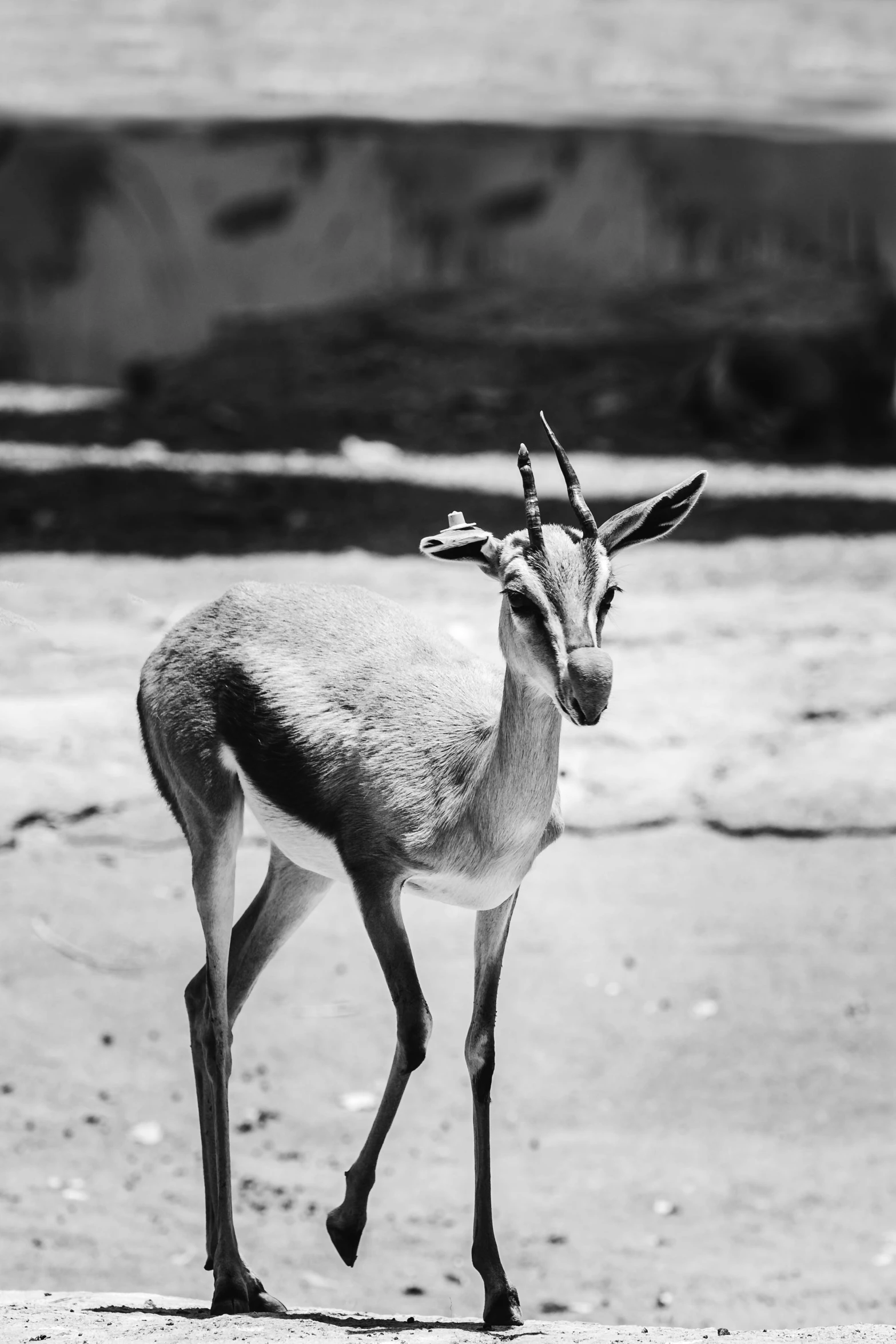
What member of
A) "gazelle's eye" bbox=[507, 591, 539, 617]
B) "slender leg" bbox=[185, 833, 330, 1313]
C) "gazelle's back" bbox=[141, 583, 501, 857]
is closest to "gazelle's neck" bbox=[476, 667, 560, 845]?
"gazelle's back" bbox=[141, 583, 501, 857]

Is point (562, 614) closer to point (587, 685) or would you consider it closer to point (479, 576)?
point (587, 685)

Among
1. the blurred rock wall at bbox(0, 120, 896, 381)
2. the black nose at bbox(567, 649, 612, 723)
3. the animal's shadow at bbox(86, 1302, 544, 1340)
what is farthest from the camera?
the blurred rock wall at bbox(0, 120, 896, 381)

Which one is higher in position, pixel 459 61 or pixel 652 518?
pixel 652 518

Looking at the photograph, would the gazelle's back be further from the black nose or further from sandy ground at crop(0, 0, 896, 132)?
sandy ground at crop(0, 0, 896, 132)

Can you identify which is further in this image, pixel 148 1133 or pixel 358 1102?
pixel 358 1102

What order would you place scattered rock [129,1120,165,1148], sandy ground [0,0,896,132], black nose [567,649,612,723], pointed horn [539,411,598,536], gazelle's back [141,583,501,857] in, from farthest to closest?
sandy ground [0,0,896,132]
scattered rock [129,1120,165,1148]
gazelle's back [141,583,501,857]
pointed horn [539,411,598,536]
black nose [567,649,612,723]

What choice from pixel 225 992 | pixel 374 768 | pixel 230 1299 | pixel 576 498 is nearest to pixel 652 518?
pixel 576 498

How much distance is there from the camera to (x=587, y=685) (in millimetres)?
3635

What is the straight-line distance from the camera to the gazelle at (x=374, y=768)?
4.00 meters


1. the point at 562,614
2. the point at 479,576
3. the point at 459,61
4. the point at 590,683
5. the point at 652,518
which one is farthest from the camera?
the point at 459,61

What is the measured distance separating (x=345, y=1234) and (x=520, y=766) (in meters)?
1.24

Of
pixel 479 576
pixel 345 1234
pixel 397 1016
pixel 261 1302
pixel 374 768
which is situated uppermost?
pixel 374 768

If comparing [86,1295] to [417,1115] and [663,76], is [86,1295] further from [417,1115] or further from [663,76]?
[663,76]

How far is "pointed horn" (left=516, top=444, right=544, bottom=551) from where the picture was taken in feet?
12.7
